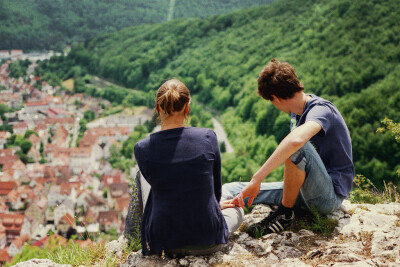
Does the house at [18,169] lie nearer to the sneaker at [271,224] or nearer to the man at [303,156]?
the sneaker at [271,224]

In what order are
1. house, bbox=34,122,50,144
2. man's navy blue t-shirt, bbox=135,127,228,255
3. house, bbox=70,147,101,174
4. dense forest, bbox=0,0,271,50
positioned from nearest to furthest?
man's navy blue t-shirt, bbox=135,127,228,255 → house, bbox=70,147,101,174 → house, bbox=34,122,50,144 → dense forest, bbox=0,0,271,50

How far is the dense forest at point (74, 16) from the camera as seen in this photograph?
7781 centimetres

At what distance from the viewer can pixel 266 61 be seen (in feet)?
138

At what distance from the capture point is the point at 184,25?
66.5 m

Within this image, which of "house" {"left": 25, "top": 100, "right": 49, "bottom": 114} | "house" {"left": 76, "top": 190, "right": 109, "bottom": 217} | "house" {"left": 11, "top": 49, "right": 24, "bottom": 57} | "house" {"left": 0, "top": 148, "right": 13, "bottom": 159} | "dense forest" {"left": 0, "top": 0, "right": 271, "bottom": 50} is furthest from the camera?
"dense forest" {"left": 0, "top": 0, "right": 271, "bottom": 50}

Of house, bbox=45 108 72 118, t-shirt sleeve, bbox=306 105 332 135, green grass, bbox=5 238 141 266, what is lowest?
house, bbox=45 108 72 118

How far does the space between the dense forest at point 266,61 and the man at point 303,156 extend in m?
1.43

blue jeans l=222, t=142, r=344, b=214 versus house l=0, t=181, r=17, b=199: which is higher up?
blue jeans l=222, t=142, r=344, b=214

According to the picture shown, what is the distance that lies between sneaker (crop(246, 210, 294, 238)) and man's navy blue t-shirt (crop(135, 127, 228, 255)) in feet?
2.04

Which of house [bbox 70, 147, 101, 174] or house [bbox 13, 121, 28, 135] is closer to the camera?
house [bbox 70, 147, 101, 174]

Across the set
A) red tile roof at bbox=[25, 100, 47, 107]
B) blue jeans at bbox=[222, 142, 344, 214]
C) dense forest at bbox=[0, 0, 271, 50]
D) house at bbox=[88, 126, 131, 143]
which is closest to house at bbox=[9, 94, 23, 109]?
red tile roof at bbox=[25, 100, 47, 107]

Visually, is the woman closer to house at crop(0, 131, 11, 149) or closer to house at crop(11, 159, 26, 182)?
house at crop(11, 159, 26, 182)

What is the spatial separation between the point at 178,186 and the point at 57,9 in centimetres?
9349

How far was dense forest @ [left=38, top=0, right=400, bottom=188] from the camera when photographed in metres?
21.9
